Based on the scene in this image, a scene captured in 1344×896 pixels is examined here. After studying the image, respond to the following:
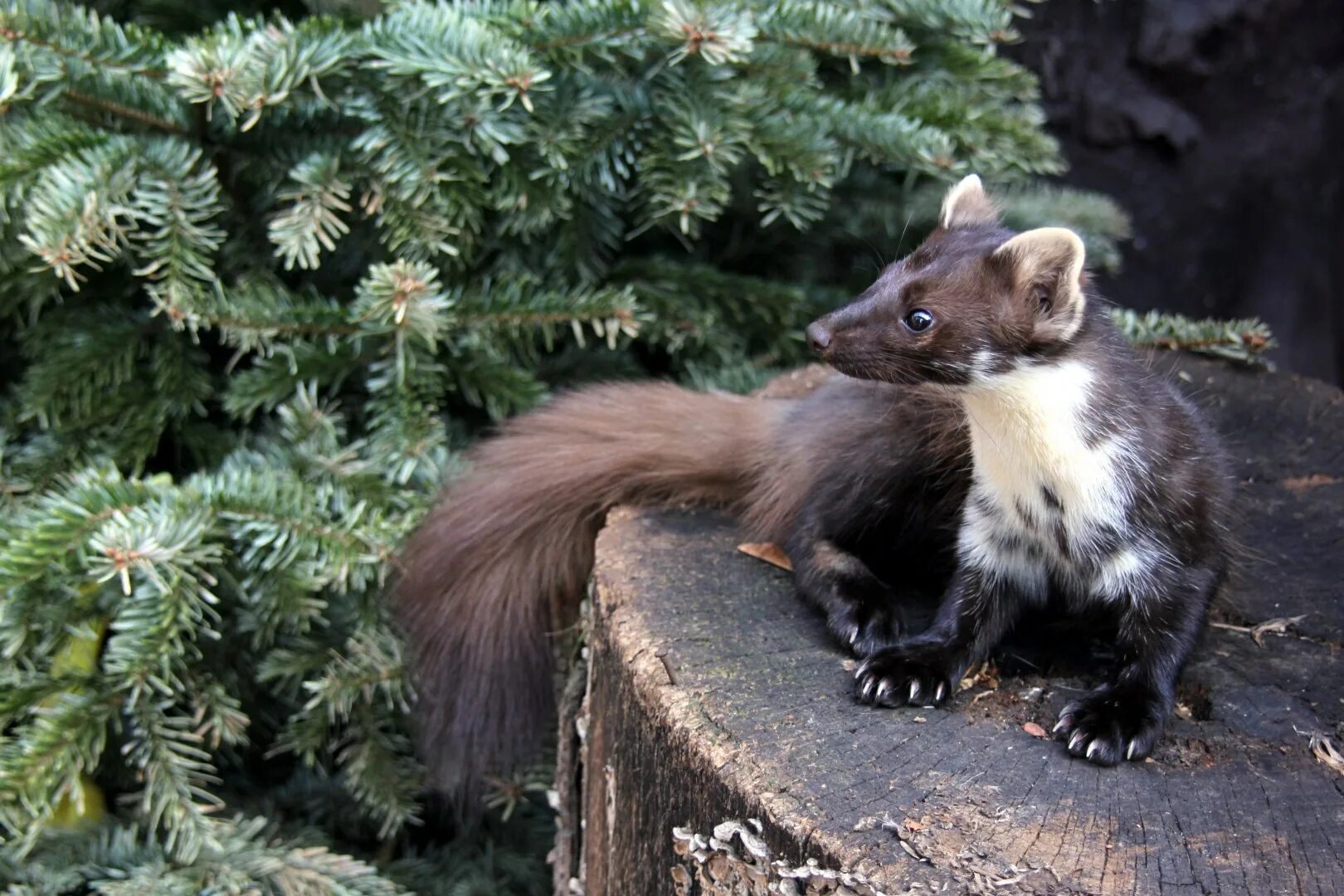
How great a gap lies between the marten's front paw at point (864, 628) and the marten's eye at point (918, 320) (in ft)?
1.05

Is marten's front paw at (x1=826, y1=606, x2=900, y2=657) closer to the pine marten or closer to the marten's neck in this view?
the pine marten

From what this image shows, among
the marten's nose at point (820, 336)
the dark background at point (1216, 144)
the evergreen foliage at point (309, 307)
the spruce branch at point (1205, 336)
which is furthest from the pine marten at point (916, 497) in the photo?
the dark background at point (1216, 144)

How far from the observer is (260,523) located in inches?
64.4

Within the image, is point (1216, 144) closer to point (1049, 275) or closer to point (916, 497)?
point (916, 497)

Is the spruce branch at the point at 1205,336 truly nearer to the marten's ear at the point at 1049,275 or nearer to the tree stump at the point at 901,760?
the tree stump at the point at 901,760

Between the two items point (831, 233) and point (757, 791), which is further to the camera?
point (831, 233)

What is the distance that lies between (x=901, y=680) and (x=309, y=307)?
1020mm

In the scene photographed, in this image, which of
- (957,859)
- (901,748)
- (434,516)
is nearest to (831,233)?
(434,516)

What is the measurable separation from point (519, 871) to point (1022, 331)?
1.29m

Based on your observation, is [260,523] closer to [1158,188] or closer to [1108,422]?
[1108,422]

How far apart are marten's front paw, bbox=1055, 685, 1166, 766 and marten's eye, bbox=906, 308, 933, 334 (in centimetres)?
41

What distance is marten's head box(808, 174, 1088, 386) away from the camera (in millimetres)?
1269

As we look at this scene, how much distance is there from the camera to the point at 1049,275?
4.15ft

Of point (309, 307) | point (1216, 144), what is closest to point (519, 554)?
point (309, 307)
